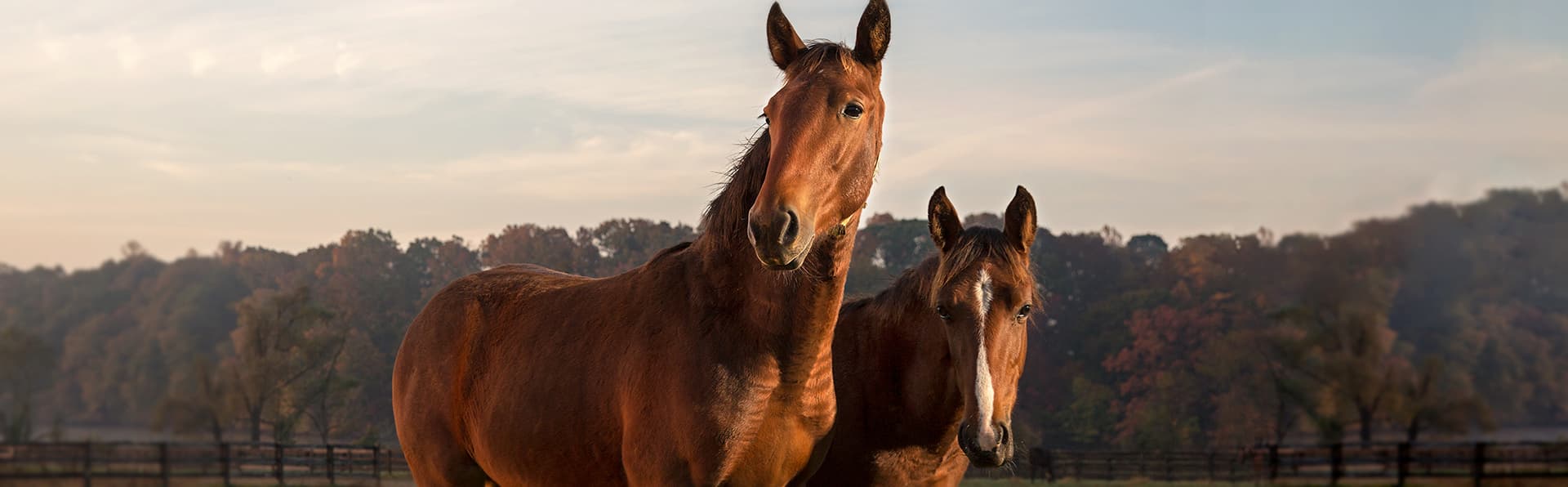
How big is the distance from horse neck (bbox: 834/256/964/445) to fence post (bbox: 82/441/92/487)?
89.6ft

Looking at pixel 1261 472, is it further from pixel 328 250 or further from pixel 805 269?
pixel 805 269

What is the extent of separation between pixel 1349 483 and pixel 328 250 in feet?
99.3

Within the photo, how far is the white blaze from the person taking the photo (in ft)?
16.7

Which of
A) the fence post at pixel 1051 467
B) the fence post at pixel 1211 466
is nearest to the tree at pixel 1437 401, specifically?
the fence post at pixel 1211 466

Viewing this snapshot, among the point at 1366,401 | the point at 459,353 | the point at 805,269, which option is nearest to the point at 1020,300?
the point at 805,269

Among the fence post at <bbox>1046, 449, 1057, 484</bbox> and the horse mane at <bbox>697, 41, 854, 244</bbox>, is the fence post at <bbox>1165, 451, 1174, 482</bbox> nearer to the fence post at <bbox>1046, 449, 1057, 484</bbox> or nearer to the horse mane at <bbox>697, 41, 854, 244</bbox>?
the fence post at <bbox>1046, 449, 1057, 484</bbox>

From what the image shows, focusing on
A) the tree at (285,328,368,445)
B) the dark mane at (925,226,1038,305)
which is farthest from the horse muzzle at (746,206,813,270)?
the tree at (285,328,368,445)

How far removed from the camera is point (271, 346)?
33.9m

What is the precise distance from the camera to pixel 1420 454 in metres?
28.0

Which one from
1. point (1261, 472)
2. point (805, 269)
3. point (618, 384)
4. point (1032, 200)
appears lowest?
point (1261, 472)

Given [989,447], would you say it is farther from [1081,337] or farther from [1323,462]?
[1081,337]

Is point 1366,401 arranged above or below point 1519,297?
below

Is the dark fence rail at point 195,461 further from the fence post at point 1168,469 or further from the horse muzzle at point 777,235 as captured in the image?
the horse muzzle at point 777,235

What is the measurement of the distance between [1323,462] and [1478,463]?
156 inches
